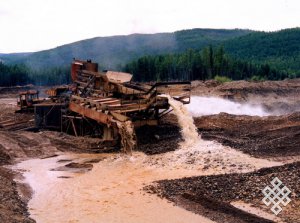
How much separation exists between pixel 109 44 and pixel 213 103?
14515cm

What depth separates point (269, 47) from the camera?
131 meters

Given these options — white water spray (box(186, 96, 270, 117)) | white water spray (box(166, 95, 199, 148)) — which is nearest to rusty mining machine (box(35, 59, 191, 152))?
white water spray (box(166, 95, 199, 148))

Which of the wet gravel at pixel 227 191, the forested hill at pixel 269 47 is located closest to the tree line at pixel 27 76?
the forested hill at pixel 269 47

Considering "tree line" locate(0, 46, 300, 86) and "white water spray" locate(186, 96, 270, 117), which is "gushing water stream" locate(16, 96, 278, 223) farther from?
"tree line" locate(0, 46, 300, 86)

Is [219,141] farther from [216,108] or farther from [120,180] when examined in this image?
[216,108]

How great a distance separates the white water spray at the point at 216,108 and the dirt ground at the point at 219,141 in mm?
6630

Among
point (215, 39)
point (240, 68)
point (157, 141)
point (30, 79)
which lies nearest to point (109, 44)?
point (215, 39)

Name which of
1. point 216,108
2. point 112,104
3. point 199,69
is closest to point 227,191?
point 112,104

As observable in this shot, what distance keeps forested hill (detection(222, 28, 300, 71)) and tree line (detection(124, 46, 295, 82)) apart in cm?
2994

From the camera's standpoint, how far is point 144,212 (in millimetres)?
13102

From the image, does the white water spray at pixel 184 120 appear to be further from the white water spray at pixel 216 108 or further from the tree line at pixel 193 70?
the tree line at pixel 193 70

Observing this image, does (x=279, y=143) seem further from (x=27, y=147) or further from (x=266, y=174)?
(x=27, y=147)

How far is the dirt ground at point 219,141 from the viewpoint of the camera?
1259 cm

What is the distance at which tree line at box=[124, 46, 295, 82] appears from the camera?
7519 centimetres
